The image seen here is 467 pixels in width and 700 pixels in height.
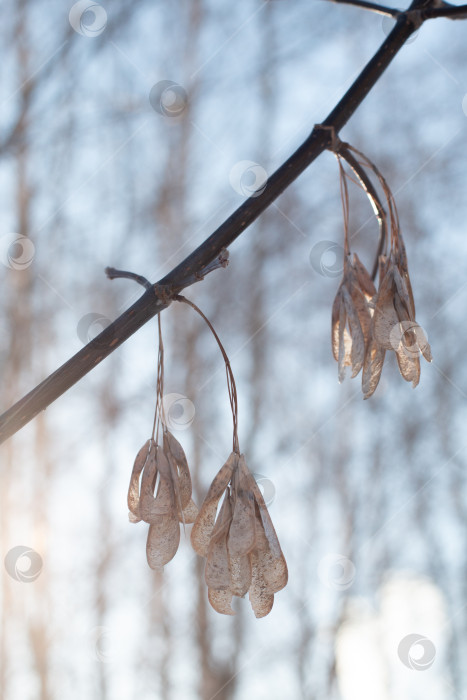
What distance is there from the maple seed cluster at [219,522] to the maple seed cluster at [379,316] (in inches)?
2.1

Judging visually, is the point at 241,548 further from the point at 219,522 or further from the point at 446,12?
the point at 446,12

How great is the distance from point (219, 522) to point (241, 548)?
14 millimetres

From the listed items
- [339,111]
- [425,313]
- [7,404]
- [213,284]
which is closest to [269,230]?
[213,284]

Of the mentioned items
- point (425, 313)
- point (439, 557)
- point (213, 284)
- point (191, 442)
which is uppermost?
point (213, 284)

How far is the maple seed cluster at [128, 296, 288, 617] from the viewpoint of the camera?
245 mm

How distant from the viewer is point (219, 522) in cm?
25

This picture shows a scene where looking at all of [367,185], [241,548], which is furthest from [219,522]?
[367,185]

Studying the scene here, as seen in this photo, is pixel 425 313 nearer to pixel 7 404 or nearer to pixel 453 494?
pixel 453 494

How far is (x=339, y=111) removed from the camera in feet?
0.87

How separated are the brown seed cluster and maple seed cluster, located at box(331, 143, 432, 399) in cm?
6

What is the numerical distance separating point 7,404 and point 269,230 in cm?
65

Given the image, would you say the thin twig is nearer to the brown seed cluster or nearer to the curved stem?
the curved stem

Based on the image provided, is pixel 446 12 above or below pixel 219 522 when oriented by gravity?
above

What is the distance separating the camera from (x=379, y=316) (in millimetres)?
267
